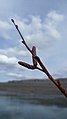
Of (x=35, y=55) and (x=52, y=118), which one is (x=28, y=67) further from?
(x=52, y=118)

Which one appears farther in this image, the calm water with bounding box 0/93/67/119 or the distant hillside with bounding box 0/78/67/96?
the distant hillside with bounding box 0/78/67/96

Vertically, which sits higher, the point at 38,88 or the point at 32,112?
the point at 38,88

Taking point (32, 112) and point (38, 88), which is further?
point (38, 88)

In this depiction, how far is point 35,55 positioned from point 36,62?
3 cm

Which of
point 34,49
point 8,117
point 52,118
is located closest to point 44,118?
point 52,118

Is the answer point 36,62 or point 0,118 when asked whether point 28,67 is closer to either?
point 36,62

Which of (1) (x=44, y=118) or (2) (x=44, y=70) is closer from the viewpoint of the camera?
(2) (x=44, y=70)

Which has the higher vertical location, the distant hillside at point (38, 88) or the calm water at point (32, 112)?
the distant hillside at point (38, 88)

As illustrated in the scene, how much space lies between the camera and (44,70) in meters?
1.22

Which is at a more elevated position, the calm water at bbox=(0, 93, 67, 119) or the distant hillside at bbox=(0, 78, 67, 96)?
the distant hillside at bbox=(0, 78, 67, 96)

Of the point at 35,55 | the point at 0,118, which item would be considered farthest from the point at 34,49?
the point at 0,118

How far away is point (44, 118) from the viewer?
3098 cm

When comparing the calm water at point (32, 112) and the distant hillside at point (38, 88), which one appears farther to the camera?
the distant hillside at point (38, 88)

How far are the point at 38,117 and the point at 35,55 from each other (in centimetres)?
3158
